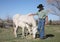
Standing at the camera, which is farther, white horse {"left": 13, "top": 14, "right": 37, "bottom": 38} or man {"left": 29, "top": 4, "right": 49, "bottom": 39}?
white horse {"left": 13, "top": 14, "right": 37, "bottom": 38}

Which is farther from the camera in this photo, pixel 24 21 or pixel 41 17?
pixel 24 21

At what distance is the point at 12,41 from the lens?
766 cm

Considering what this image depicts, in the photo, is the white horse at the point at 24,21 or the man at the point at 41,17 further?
the white horse at the point at 24,21

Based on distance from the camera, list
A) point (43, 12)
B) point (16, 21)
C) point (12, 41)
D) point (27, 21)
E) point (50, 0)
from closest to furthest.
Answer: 1. point (12, 41)
2. point (43, 12)
3. point (27, 21)
4. point (16, 21)
5. point (50, 0)

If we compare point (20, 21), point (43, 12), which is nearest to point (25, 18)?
point (20, 21)

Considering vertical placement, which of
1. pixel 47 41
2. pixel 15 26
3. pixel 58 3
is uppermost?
pixel 58 3

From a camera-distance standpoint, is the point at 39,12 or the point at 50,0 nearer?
the point at 39,12

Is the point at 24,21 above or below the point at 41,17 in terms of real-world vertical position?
below

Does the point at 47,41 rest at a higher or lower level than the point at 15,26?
lower

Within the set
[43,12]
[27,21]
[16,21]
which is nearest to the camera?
[43,12]

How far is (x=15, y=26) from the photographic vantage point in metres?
10.6

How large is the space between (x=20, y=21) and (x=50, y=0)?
10419 mm

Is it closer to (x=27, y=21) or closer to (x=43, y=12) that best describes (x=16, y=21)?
(x=27, y=21)

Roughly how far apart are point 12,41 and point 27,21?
2.18m
